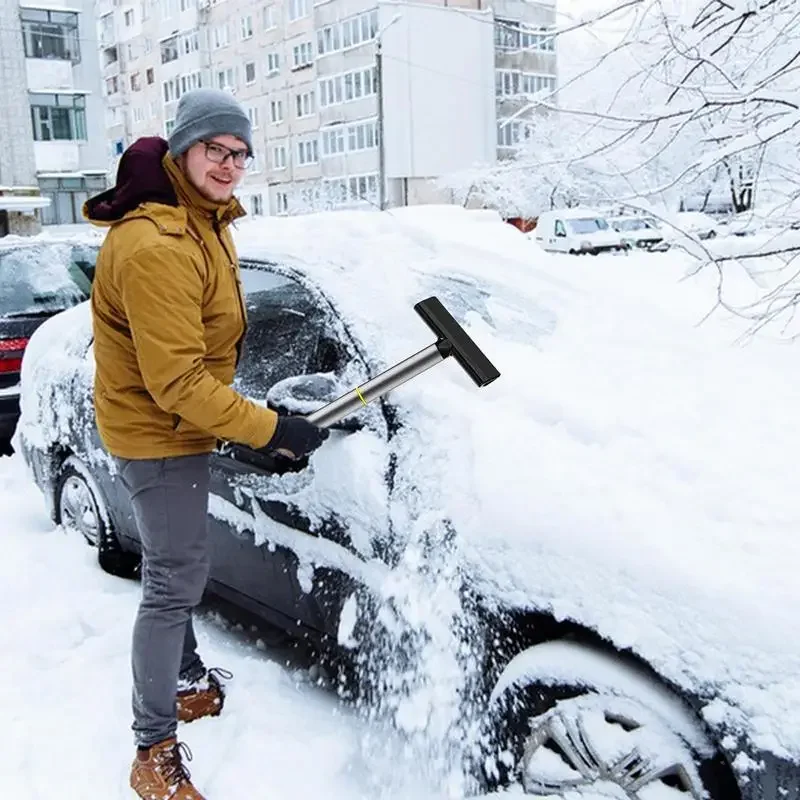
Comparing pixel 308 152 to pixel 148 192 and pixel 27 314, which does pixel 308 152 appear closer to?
pixel 27 314

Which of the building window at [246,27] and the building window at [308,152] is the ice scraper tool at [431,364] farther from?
the building window at [246,27]

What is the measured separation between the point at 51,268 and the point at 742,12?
5561 mm

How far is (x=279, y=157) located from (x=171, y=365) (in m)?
47.7

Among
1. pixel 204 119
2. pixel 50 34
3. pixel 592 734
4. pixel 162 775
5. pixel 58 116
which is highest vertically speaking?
Result: pixel 50 34

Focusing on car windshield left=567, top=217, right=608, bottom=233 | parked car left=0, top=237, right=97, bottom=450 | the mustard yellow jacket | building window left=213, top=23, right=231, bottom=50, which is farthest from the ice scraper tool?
building window left=213, top=23, right=231, bottom=50

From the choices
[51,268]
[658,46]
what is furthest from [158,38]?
[658,46]

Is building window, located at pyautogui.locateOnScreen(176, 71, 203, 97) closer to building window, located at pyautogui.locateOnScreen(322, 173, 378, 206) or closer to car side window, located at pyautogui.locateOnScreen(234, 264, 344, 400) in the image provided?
building window, located at pyautogui.locateOnScreen(322, 173, 378, 206)

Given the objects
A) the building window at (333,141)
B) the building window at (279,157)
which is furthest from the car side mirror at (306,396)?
the building window at (279,157)

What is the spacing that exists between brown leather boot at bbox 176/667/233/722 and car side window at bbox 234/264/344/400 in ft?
3.17

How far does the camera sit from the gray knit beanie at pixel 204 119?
2.21 m

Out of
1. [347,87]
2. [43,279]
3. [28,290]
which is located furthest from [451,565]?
[347,87]

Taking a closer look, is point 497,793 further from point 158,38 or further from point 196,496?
point 158,38

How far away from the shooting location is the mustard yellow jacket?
2.07 m

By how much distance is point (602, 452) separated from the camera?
2.19 m
